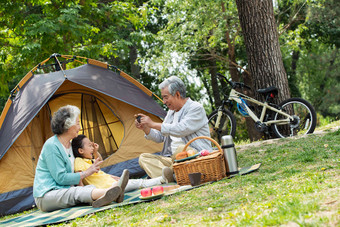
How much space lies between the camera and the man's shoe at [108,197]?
319 centimetres

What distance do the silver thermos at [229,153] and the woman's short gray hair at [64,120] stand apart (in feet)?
4.40

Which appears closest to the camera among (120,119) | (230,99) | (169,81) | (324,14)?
(169,81)

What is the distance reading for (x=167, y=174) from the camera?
152 inches

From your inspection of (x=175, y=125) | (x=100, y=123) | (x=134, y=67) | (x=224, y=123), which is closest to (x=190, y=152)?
(x=175, y=125)

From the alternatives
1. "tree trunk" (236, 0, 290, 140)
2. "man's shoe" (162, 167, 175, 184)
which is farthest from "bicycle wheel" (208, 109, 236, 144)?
"man's shoe" (162, 167, 175, 184)

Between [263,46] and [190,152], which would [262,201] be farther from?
[263,46]

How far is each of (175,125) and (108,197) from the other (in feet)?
3.30

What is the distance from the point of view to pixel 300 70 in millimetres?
17953

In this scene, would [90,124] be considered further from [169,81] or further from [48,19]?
[48,19]

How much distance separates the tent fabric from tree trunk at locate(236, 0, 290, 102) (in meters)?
1.74

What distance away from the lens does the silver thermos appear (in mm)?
3529

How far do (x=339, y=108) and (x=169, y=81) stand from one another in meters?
14.8

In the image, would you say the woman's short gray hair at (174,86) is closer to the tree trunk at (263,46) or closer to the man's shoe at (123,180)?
the man's shoe at (123,180)

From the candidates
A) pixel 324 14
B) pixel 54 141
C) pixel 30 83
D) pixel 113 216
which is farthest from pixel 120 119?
pixel 324 14
